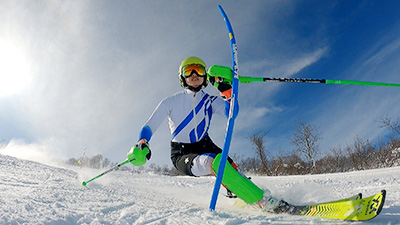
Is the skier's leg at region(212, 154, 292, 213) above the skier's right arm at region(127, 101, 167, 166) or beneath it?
beneath

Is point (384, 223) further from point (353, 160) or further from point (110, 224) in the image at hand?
point (353, 160)

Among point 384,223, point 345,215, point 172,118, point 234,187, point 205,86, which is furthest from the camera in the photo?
point 205,86

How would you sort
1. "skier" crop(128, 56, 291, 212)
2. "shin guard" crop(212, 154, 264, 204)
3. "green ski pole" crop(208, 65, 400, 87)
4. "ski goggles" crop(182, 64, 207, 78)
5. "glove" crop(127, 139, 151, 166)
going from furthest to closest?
"ski goggles" crop(182, 64, 207, 78) → "skier" crop(128, 56, 291, 212) → "green ski pole" crop(208, 65, 400, 87) → "glove" crop(127, 139, 151, 166) → "shin guard" crop(212, 154, 264, 204)

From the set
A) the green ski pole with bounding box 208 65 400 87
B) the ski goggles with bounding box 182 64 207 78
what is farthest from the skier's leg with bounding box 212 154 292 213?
the ski goggles with bounding box 182 64 207 78

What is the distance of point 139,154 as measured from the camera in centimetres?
253

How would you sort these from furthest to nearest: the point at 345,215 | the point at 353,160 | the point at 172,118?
the point at 353,160 < the point at 172,118 < the point at 345,215

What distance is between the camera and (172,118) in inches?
125

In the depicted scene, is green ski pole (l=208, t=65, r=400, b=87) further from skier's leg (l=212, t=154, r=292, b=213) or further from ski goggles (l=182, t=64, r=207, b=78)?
skier's leg (l=212, t=154, r=292, b=213)

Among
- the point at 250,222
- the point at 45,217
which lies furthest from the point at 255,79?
the point at 45,217

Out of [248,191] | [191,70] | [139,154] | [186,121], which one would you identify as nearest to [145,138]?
[139,154]

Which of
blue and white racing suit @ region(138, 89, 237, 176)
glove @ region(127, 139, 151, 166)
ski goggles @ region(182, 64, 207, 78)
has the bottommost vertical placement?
glove @ region(127, 139, 151, 166)

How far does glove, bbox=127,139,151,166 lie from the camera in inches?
98.7

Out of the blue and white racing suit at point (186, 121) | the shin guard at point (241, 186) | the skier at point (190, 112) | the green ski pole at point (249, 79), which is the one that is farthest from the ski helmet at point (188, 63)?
the shin guard at point (241, 186)

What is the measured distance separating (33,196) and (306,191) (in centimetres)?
301
